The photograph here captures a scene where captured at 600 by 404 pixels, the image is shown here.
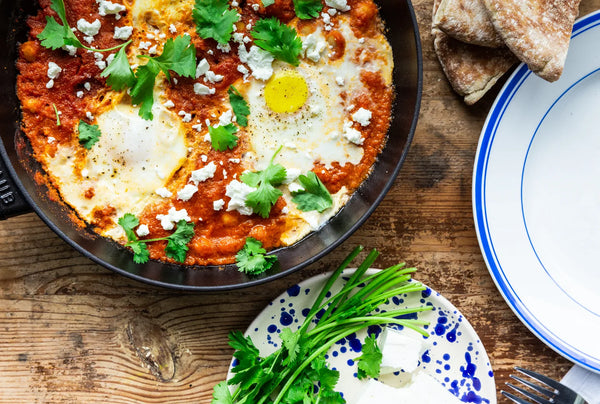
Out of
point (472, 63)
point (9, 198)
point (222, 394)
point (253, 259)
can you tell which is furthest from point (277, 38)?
point (222, 394)

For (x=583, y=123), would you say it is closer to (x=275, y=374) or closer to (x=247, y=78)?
(x=247, y=78)

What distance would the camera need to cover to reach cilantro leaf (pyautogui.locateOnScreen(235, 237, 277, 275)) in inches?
121

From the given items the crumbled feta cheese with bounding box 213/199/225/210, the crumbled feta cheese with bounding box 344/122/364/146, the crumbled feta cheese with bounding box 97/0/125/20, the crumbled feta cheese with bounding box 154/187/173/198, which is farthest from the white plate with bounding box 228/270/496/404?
the crumbled feta cheese with bounding box 97/0/125/20

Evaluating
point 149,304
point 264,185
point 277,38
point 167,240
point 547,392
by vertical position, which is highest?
point 277,38

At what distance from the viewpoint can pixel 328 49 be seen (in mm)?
3117

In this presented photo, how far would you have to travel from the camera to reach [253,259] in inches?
121

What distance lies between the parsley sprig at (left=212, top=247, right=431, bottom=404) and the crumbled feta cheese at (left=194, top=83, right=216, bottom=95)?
123 cm

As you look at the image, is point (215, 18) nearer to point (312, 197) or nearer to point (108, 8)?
point (108, 8)

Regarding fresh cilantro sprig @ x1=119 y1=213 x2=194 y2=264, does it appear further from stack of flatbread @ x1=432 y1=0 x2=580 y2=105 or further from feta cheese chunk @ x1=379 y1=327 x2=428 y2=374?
stack of flatbread @ x1=432 y1=0 x2=580 y2=105

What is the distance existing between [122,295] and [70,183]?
76 centimetres

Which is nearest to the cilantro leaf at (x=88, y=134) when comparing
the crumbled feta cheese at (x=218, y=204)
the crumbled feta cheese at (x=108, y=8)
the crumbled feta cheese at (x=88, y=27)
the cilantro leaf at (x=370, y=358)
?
the crumbled feta cheese at (x=88, y=27)

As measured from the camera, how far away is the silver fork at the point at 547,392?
3.26 metres

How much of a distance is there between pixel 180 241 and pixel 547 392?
236 centimetres

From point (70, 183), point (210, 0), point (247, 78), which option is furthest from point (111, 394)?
point (210, 0)
